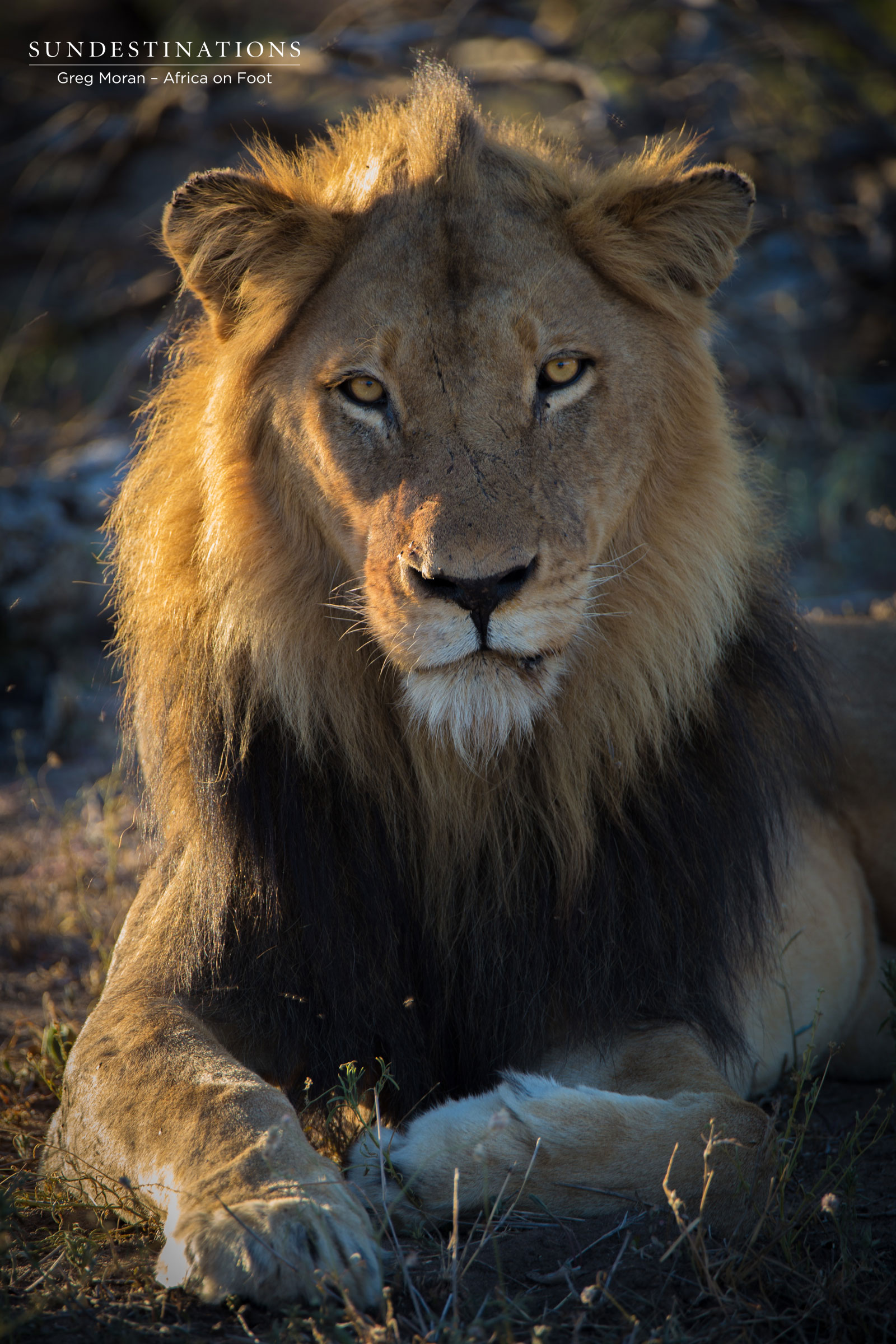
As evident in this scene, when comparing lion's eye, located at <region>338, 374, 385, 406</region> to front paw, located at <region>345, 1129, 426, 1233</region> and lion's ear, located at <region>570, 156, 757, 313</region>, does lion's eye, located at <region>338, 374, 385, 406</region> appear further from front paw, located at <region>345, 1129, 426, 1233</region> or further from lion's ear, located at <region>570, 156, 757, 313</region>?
front paw, located at <region>345, 1129, 426, 1233</region>

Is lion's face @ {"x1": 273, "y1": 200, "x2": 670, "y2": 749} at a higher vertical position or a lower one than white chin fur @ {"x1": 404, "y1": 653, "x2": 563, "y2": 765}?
higher

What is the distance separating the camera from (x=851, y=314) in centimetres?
811

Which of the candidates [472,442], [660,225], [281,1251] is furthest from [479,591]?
[281,1251]

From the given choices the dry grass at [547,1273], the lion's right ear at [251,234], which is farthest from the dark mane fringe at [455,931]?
the lion's right ear at [251,234]

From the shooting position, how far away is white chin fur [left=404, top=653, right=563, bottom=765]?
8.00 feet

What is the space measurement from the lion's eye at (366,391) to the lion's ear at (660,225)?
0.61 m

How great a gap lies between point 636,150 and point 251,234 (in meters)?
5.03

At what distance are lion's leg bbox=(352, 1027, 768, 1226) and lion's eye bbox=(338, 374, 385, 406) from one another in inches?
59.7

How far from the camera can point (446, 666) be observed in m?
2.43

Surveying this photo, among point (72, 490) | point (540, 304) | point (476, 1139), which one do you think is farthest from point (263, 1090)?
point (72, 490)

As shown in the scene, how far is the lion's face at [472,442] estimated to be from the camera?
241 centimetres

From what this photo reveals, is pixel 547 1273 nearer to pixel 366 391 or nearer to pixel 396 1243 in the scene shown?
pixel 396 1243

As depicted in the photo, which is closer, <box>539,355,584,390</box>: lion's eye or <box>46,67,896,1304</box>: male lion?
<box>46,67,896,1304</box>: male lion

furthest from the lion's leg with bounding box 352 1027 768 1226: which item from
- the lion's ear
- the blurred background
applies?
the blurred background
